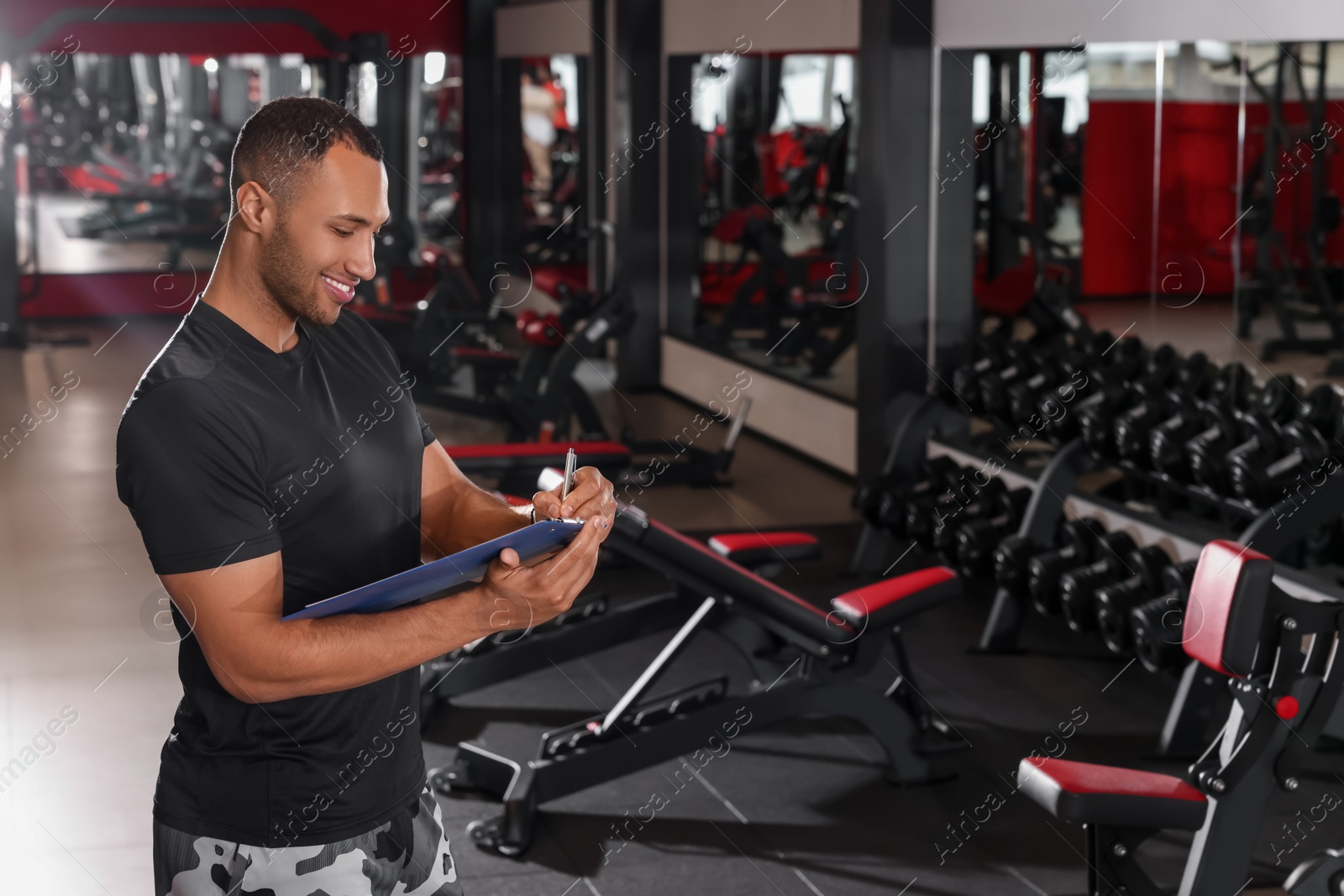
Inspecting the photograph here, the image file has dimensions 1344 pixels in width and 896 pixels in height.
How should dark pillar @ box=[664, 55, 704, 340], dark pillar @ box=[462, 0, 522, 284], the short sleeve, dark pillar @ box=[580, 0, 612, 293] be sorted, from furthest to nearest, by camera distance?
1. dark pillar @ box=[462, 0, 522, 284]
2. dark pillar @ box=[580, 0, 612, 293]
3. dark pillar @ box=[664, 55, 704, 340]
4. the short sleeve

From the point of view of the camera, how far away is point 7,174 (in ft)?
27.3

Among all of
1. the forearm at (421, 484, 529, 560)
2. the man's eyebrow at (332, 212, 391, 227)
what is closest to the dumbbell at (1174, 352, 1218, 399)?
the forearm at (421, 484, 529, 560)

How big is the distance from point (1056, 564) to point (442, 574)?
2.53 meters

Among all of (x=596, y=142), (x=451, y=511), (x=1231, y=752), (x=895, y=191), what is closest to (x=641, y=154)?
(x=596, y=142)

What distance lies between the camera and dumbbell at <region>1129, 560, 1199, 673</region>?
116 inches

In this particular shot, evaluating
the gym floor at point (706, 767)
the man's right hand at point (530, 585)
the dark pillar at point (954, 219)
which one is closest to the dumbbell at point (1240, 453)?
the gym floor at point (706, 767)

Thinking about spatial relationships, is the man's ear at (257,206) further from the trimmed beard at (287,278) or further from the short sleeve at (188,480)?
A: the short sleeve at (188,480)

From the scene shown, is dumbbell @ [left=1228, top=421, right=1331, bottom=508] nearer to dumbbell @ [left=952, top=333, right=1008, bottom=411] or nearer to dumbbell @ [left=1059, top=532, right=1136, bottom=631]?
dumbbell @ [left=1059, top=532, right=1136, bottom=631]

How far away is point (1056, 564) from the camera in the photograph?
3.43m

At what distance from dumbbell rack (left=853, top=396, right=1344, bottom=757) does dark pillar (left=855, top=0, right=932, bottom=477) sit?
0.19 m

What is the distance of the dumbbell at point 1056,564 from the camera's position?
Result: 341 centimetres

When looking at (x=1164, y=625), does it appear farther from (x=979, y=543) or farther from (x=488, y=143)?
(x=488, y=143)

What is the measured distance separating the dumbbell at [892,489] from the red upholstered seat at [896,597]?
3.34 ft

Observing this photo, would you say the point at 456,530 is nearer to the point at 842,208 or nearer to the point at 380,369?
the point at 380,369
